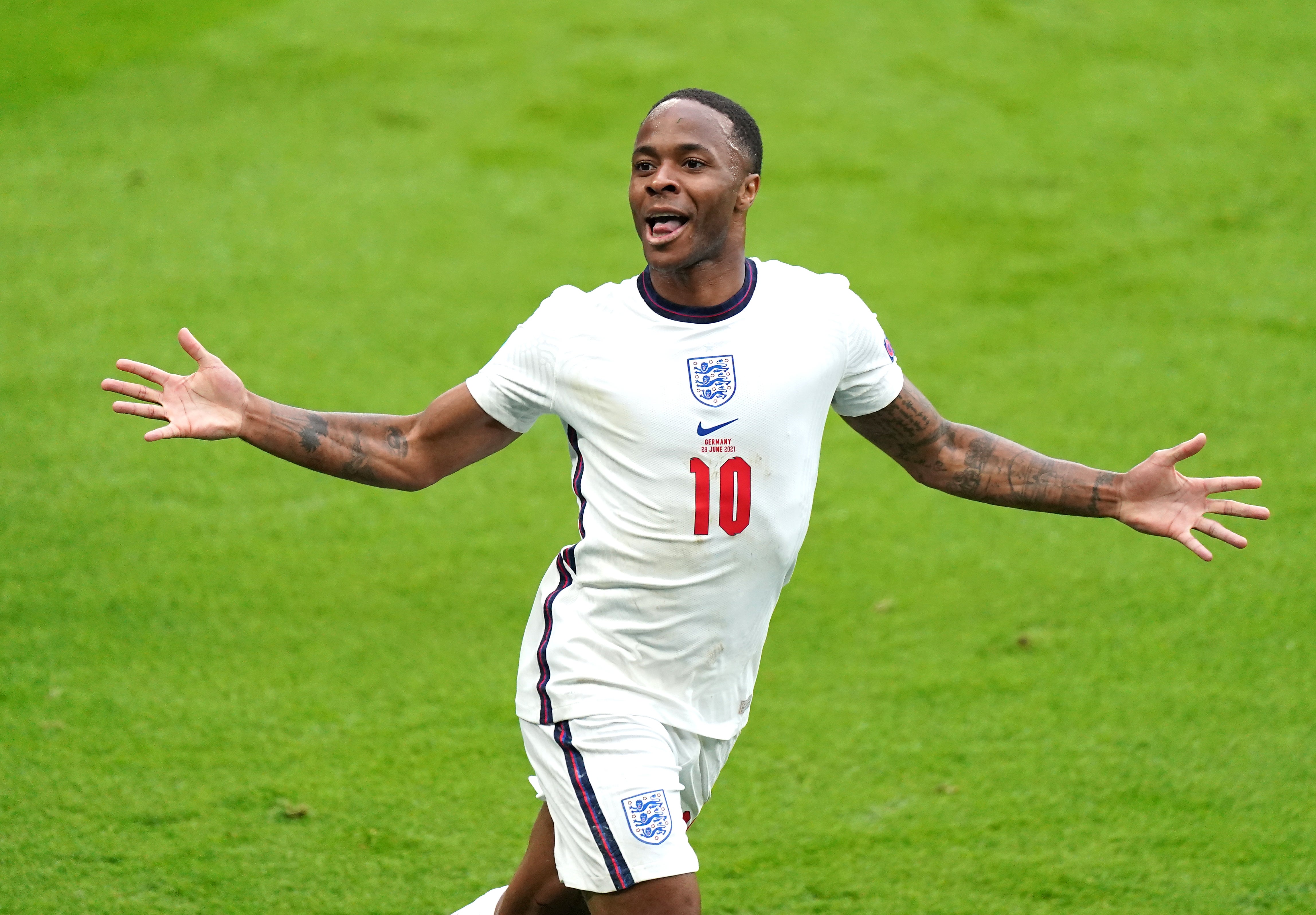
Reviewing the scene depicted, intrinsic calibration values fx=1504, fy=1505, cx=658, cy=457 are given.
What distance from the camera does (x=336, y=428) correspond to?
3.99 m

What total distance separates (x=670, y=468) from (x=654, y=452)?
0.06 m

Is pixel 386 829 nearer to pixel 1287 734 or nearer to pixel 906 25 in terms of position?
pixel 1287 734

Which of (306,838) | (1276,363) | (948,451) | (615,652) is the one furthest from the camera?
(1276,363)

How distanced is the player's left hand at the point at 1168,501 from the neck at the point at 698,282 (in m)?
1.29

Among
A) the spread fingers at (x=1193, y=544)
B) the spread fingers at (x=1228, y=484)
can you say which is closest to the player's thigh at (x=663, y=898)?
the spread fingers at (x=1193, y=544)

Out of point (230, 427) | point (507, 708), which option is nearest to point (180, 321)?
point (507, 708)

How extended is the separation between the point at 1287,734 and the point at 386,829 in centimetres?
354

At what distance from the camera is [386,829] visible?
5.44 m

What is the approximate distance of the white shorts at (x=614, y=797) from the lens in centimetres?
365

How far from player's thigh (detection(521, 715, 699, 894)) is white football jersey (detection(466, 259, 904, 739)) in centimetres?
6

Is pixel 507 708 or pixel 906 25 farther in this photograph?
pixel 906 25

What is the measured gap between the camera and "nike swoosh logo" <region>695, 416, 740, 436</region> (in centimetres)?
370

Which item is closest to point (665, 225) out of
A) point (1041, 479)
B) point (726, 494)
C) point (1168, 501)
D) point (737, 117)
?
point (737, 117)

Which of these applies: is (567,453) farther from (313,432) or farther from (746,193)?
(746,193)
